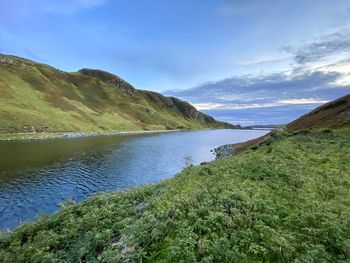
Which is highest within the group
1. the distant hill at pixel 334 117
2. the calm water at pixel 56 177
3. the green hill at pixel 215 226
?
the distant hill at pixel 334 117

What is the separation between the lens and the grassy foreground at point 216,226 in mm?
9148

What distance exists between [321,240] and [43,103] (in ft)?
563

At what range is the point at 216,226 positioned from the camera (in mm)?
10727

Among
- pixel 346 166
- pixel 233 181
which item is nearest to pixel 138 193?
pixel 233 181

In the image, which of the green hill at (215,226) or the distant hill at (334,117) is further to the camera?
the distant hill at (334,117)

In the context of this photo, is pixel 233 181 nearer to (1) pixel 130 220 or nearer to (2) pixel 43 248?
(1) pixel 130 220

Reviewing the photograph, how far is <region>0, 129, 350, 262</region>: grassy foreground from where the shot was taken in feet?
30.0

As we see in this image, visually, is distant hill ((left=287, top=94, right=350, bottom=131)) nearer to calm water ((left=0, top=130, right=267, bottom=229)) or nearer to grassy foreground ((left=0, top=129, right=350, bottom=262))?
calm water ((left=0, top=130, right=267, bottom=229))

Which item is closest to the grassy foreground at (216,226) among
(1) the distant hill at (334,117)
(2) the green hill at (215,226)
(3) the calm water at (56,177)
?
(2) the green hill at (215,226)

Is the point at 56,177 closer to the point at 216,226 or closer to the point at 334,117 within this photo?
the point at 216,226

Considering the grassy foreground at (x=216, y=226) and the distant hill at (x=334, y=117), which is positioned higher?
the distant hill at (x=334, y=117)

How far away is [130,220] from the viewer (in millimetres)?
13570

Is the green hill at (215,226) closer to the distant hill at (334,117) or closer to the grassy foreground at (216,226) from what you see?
the grassy foreground at (216,226)

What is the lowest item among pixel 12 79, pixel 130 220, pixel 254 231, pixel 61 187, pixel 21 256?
pixel 61 187
